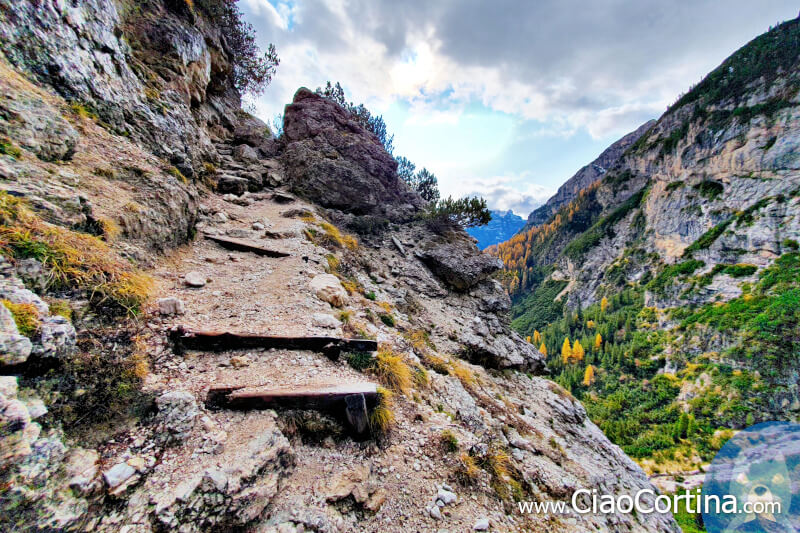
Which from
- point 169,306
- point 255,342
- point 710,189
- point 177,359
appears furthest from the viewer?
point 710,189

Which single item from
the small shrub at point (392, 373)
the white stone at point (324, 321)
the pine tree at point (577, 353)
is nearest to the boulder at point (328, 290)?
the white stone at point (324, 321)

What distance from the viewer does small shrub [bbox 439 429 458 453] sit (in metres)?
5.29

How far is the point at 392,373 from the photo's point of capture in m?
6.39

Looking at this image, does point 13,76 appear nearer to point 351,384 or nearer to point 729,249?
point 351,384

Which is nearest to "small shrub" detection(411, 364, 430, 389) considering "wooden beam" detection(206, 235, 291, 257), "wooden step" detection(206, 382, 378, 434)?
"wooden step" detection(206, 382, 378, 434)

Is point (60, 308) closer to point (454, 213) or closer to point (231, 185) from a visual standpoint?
point (231, 185)

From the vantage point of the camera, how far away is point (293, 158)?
755 inches

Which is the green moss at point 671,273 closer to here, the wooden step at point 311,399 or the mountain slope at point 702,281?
the mountain slope at point 702,281

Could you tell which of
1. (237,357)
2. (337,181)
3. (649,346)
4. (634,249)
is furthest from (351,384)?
(634,249)

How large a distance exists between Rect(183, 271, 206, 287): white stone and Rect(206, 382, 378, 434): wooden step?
366 cm

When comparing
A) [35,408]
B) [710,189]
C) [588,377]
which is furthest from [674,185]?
[35,408]

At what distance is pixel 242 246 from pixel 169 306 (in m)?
4.73

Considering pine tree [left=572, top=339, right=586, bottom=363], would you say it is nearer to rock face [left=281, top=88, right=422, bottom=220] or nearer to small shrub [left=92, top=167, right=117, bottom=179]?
rock face [left=281, top=88, right=422, bottom=220]

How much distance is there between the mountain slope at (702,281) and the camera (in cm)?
5100
